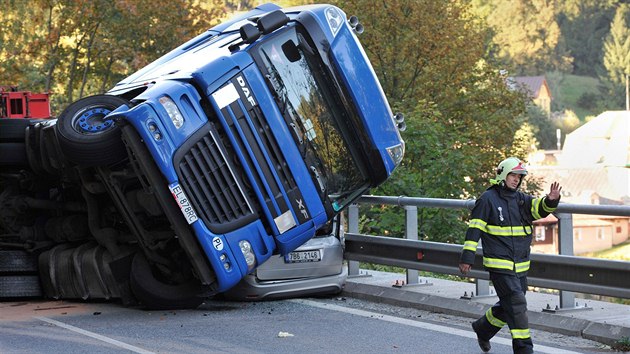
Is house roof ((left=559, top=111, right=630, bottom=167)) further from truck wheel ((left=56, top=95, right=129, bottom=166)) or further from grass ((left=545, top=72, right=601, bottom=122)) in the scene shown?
truck wheel ((left=56, top=95, right=129, bottom=166))

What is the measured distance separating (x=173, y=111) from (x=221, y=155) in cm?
54

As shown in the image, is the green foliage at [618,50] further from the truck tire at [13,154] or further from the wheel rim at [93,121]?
the wheel rim at [93,121]

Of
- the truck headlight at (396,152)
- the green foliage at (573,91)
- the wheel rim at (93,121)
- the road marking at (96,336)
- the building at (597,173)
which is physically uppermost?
the wheel rim at (93,121)

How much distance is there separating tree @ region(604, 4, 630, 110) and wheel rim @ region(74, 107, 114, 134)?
109 meters

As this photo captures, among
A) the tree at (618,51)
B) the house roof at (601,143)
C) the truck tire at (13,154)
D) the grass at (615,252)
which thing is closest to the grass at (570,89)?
the tree at (618,51)

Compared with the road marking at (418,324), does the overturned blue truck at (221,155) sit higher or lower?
higher

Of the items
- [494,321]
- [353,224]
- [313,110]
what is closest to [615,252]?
[353,224]

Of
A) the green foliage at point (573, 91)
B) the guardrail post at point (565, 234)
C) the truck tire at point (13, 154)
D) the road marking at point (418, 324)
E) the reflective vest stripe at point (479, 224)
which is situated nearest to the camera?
the reflective vest stripe at point (479, 224)

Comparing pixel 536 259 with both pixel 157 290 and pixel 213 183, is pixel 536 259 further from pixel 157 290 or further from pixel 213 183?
pixel 157 290

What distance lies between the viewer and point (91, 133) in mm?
9938

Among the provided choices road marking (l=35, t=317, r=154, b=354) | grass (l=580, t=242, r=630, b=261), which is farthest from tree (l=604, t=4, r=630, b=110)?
road marking (l=35, t=317, r=154, b=354)

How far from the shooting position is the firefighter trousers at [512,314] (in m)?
7.68

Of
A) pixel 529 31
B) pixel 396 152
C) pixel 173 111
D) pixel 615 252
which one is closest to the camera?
pixel 173 111

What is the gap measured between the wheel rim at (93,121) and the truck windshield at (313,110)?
4.77 ft
